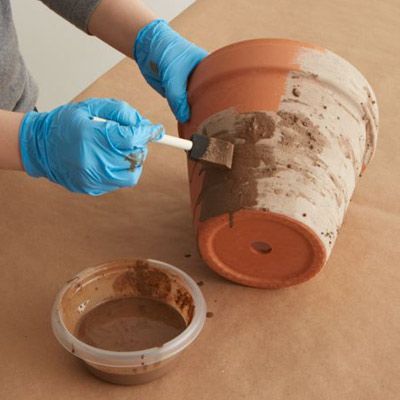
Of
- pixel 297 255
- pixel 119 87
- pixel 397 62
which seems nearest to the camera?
pixel 297 255

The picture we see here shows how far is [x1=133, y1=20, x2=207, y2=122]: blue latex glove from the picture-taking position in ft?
A: 4.79

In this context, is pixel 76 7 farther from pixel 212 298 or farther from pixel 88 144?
pixel 212 298

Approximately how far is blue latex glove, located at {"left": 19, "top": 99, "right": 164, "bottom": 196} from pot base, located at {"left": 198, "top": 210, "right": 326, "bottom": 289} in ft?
0.65

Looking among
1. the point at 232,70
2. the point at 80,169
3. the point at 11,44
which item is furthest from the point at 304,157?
the point at 11,44

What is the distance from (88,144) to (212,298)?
1.45 ft

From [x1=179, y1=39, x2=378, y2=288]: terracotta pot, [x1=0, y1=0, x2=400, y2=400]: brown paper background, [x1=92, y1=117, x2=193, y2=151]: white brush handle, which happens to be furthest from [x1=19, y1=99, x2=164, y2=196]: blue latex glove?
[x1=0, y1=0, x2=400, y2=400]: brown paper background

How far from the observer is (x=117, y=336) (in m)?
1.30

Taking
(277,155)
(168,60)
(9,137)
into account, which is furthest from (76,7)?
(277,155)

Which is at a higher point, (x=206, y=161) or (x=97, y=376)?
(x=206, y=161)

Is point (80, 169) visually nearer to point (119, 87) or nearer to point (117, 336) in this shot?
point (117, 336)

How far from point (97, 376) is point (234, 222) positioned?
0.37m

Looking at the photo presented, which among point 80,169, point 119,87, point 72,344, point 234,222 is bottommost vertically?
point 119,87

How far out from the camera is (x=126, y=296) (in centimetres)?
139

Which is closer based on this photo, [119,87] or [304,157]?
[304,157]
